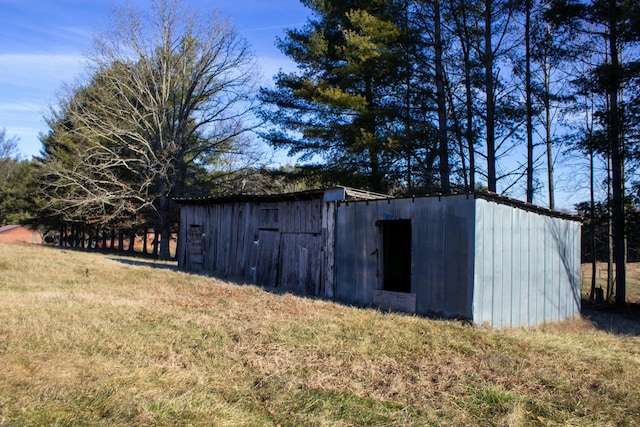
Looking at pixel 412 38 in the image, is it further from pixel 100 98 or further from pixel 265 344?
pixel 100 98

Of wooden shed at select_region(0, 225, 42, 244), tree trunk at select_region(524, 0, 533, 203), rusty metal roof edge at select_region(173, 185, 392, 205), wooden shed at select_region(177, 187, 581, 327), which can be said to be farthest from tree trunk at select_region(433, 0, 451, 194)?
wooden shed at select_region(0, 225, 42, 244)

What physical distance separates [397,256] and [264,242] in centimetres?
404

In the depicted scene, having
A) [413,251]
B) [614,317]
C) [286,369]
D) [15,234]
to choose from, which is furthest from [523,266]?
[15,234]

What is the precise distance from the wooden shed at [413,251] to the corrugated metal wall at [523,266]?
0.02 metres

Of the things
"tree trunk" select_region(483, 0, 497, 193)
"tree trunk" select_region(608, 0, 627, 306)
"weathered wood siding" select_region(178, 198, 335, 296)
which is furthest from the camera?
"tree trunk" select_region(483, 0, 497, 193)

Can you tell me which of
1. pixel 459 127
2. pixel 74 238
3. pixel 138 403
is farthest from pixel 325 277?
pixel 74 238

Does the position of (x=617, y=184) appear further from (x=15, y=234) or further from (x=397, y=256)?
(x=15, y=234)

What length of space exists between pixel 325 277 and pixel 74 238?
33.7 meters

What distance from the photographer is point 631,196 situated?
15000 mm

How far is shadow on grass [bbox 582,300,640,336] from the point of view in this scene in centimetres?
1125

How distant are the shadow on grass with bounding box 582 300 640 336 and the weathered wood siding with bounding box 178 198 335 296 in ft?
23.1

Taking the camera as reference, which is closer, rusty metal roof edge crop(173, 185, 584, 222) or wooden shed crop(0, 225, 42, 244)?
rusty metal roof edge crop(173, 185, 584, 222)

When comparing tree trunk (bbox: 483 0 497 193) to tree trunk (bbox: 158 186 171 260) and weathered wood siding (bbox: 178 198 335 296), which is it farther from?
tree trunk (bbox: 158 186 171 260)

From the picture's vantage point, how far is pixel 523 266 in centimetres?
998
